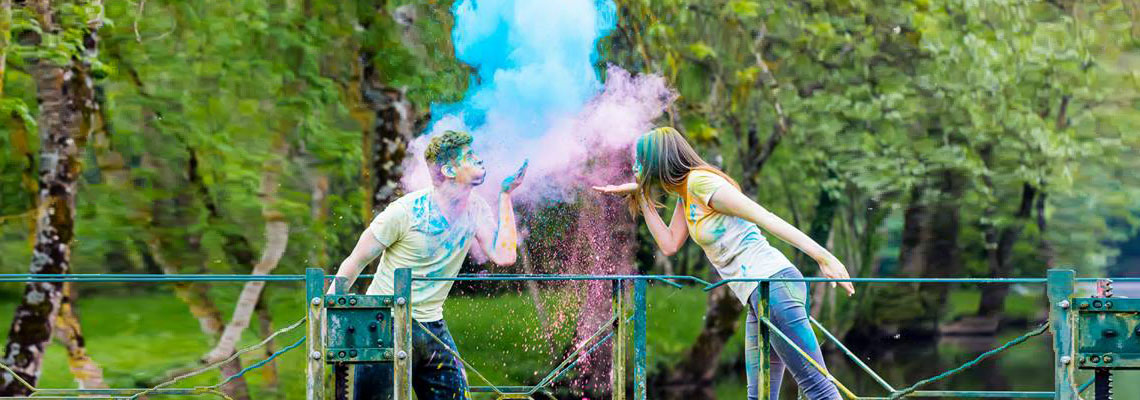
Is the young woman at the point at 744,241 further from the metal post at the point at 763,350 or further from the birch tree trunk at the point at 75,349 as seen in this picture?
the birch tree trunk at the point at 75,349

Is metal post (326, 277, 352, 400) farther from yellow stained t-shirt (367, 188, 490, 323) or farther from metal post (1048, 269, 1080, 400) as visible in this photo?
metal post (1048, 269, 1080, 400)

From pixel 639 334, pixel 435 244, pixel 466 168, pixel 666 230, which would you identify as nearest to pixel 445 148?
pixel 466 168

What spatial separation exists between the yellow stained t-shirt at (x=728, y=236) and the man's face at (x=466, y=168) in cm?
100

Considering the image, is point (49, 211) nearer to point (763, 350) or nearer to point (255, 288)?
point (255, 288)

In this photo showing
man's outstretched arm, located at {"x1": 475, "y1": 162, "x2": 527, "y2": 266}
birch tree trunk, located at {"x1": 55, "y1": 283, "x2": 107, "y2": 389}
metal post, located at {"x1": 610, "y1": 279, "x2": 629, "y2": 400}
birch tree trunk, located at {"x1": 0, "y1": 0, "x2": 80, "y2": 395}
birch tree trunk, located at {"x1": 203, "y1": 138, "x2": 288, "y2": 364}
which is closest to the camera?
man's outstretched arm, located at {"x1": 475, "y1": 162, "x2": 527, "y2": 266}

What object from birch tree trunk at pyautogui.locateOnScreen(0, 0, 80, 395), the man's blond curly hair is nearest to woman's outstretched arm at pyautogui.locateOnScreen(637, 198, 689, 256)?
the man's blond curly hair

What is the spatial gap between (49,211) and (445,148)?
8522 mm

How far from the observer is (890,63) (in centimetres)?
1745

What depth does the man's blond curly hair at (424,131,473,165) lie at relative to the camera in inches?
255

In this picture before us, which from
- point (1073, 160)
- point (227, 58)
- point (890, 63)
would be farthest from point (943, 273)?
point (227, 58)

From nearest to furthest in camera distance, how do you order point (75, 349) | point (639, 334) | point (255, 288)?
point (639, 334) → point (75, 349) → point (255, 288)

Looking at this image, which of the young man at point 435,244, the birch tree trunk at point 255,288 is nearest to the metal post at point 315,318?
the young man at point 435,244

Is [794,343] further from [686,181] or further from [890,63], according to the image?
[890,63]

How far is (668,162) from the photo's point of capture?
650 centimetres
